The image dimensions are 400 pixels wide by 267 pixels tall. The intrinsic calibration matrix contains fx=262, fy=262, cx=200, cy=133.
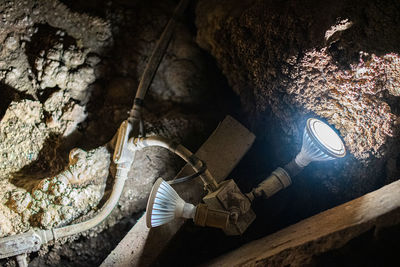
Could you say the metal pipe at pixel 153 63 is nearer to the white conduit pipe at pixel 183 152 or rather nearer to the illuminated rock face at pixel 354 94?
the white conduit pipe at pixel 183 152

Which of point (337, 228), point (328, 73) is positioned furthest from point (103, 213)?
point (328, 73)

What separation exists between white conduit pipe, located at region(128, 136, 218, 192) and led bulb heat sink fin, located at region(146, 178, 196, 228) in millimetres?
284

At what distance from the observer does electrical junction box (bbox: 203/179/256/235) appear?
80.6 inches

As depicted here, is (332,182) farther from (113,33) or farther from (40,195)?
(113,33)

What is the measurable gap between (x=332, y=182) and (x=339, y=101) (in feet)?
2.45

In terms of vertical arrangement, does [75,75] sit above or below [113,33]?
below

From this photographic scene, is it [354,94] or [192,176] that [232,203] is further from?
[354,94]

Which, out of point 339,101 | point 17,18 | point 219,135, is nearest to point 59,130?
point 17,18

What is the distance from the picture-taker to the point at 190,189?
8.20 ft

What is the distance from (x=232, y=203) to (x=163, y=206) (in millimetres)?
556

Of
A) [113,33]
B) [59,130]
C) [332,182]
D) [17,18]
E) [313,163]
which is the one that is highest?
[17,18]

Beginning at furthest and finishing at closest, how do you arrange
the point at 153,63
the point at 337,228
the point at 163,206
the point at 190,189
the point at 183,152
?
the point at 153,63 → the point at 190,189 → the point at 183,152 → the point at 163,206 → the point at 337,228

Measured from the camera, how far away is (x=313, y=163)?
243 cm

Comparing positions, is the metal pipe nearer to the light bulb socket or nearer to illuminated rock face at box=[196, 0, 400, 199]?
illuminated rock face at box=[196, 0, 400, 199]
